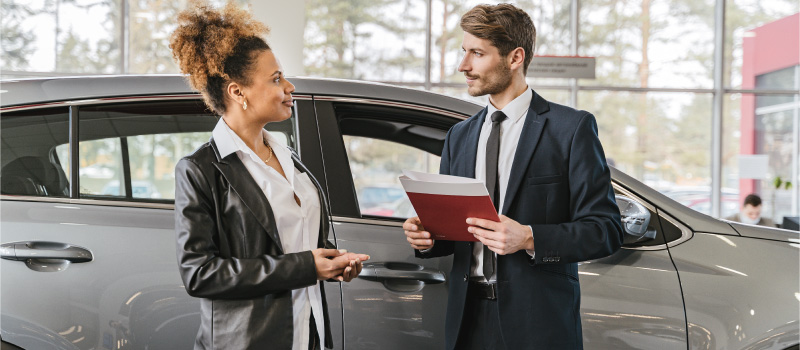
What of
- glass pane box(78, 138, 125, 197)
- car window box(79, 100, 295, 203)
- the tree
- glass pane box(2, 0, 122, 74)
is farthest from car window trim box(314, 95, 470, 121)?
the tree

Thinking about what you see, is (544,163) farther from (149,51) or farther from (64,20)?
(64,20)

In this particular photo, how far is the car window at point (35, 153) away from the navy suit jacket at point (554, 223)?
1159mm

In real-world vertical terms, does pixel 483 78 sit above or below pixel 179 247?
above

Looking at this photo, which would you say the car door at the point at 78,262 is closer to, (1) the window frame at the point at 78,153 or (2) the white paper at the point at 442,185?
(1) the window frame at the point at 78,153

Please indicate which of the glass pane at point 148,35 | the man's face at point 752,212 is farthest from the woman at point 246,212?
the glass pane at point 148,35

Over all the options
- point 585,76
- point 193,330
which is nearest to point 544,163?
point 193,330

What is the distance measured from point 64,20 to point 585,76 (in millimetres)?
5529

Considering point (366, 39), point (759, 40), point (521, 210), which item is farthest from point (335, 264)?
point (759, 40)

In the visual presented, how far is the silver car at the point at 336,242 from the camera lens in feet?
5.59

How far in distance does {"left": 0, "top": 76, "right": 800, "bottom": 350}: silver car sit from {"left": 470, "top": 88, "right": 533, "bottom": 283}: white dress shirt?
0.30 metres

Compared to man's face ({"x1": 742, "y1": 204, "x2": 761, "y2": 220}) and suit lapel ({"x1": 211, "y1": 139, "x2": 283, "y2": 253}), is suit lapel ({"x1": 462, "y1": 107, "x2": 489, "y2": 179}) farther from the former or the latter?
man's face ({"x1": 742, "y1": 204, "x2": 761, "y2": 220})

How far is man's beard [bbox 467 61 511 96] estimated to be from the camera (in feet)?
5.03

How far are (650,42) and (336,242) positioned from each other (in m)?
6.82

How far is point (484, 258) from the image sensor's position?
1.52m
